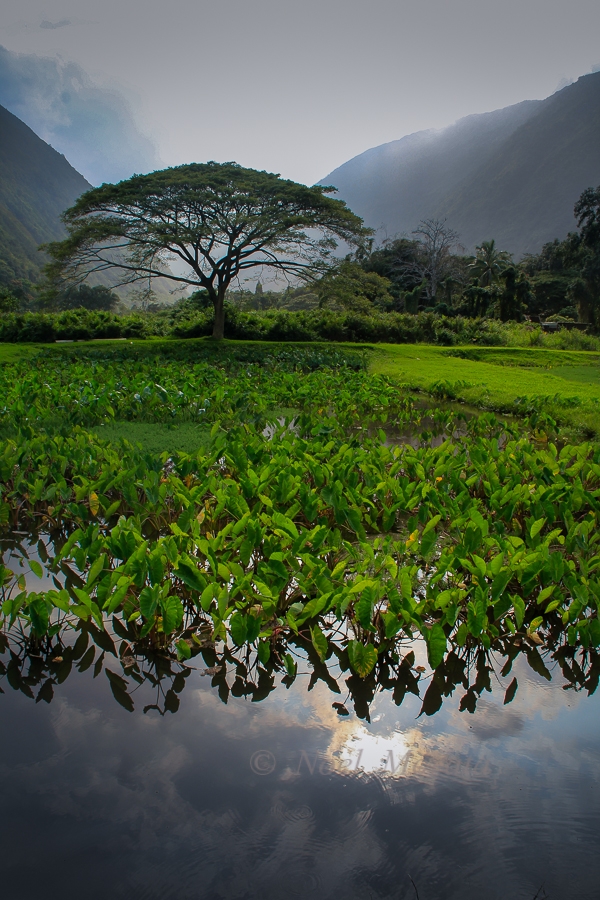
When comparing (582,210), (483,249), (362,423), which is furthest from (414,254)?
(362,423)

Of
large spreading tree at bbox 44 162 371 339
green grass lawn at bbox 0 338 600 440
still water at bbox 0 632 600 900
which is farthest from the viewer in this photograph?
large spreading tree at bbox 44 162 371 339

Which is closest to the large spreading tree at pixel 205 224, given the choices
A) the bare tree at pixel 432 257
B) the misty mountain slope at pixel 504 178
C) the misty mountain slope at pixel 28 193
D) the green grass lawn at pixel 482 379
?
the green grass lawn at pixel 482 379

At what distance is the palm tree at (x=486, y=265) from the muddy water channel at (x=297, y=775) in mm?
53441

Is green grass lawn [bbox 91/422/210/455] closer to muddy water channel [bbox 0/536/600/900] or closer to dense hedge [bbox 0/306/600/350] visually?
muddy water channel [bbox 0/536/600/900]

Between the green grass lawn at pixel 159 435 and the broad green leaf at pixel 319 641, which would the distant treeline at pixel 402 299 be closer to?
the green grass lawn at pixel 159 435

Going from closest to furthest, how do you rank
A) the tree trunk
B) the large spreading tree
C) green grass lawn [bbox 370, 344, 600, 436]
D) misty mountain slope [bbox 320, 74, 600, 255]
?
green grass lawn [bbox 370, 344, 600, 436]
the large spreading tree
the tree trunk
misty mountain slope [bbox 320, 74, 600, 255]

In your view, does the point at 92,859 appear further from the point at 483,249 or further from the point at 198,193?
the point at 483,249

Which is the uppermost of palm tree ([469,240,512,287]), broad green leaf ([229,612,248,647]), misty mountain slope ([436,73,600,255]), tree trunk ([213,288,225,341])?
misty mountain slope ([436,73,600,255])

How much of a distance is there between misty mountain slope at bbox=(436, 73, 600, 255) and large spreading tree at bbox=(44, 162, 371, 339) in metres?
103

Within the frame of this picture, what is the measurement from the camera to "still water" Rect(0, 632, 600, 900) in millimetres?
1786

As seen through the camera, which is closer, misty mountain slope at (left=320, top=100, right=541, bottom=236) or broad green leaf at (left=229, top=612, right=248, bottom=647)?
broad green leaf at (left=229, top=612, right=248, bottom=647)

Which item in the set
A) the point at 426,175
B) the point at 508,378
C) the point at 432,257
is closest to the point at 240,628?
the point at 508,378

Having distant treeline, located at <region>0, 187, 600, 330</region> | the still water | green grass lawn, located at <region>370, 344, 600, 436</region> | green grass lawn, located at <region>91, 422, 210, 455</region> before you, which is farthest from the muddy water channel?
distant treeline, located at <region>0, 187, 600, 330</region>

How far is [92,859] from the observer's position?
71.9 inches
